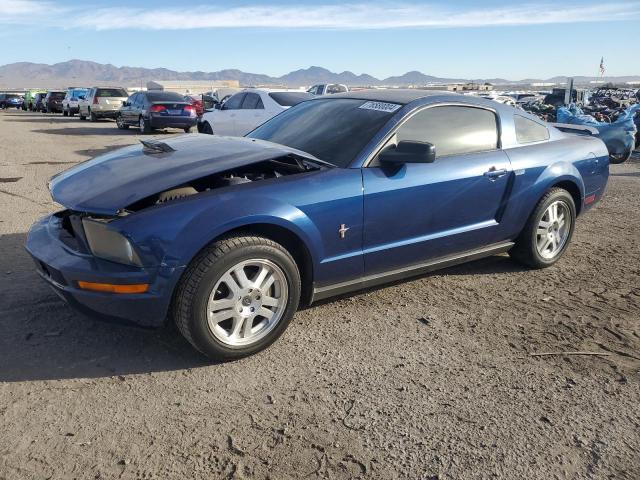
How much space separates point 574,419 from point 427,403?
2.36 feet

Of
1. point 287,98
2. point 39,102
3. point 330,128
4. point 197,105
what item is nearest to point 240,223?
point 330,128

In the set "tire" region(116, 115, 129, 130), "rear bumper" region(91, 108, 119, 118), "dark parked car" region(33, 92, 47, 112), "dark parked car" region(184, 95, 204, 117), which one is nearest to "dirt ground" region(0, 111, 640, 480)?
"dark parked car" region(184, 95, 204, 117)

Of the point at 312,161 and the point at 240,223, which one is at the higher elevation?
the point at 312,161

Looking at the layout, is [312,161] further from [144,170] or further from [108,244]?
[108,244]

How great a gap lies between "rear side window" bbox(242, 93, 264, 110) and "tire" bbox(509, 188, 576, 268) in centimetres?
856

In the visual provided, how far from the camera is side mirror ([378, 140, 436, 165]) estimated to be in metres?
3.56

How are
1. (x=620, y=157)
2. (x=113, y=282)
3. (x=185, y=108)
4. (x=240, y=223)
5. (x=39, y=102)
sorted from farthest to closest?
(x=39, y=102) → (x=185, y=108) → (x=620, y=157) → (x=240, y=223) → (x=113, y=282)

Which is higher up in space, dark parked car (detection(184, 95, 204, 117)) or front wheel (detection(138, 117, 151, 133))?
dark parked car (detection(184, 95, 204, 117))

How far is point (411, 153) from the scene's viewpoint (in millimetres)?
3576

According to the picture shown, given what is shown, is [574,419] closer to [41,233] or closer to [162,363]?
[162,363]

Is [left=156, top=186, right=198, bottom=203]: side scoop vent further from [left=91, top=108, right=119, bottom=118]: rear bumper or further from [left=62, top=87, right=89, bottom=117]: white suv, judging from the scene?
[left=62, top=87, right=89, bottom=117]: white suv

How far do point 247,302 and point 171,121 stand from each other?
15672 mm

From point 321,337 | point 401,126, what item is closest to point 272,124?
point 401,126

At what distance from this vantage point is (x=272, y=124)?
4.77m
